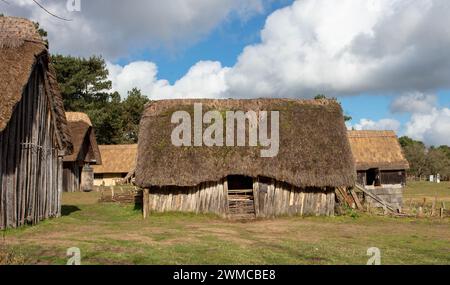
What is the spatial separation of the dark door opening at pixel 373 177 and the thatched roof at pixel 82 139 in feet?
76.9

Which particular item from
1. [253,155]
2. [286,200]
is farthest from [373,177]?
[253,155]

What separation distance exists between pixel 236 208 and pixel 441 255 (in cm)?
1116

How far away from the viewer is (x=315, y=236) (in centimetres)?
1644

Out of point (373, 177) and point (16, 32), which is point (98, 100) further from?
point (16, 32)

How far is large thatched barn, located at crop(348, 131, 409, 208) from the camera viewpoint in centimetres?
3931

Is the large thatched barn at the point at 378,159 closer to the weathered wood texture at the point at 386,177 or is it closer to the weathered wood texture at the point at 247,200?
the weathered wood texture at the point at 386,177

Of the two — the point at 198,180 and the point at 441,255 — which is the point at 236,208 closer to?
the point at 198,180

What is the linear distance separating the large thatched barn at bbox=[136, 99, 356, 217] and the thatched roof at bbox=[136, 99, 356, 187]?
4cm

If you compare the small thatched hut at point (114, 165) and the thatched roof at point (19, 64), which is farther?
the small thatched hut at point (114, 165)

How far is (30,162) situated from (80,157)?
2170cm

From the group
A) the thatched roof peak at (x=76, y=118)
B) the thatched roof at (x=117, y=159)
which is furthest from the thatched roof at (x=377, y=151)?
the thatched roof at (x=117, y=159)

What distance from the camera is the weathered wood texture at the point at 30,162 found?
632 inches

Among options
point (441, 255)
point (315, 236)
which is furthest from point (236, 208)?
point (441, 255)

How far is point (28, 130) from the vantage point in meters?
17.9
